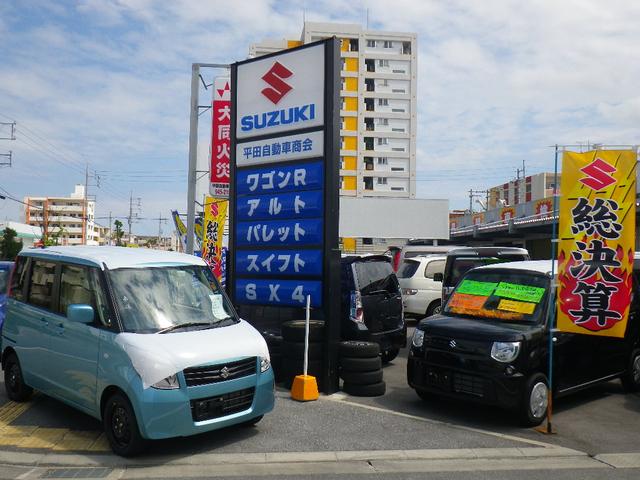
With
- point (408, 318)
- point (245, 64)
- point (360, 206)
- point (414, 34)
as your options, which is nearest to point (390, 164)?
point (414, 34)

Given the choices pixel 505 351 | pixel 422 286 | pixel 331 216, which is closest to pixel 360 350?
pixel 331 216

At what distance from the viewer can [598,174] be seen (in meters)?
6.33

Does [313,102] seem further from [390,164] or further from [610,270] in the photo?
[390,164]

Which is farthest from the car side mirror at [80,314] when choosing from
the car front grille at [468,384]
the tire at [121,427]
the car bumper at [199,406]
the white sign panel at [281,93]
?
the white sign panel at [281,93]

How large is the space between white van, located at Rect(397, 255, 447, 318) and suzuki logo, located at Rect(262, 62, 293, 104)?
7991mm

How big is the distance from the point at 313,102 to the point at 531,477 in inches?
214

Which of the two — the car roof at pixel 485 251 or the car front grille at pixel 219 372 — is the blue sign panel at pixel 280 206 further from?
the car roof at pixel 485 251

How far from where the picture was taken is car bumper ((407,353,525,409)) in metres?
6.29

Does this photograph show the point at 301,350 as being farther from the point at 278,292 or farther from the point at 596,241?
the point at 596,241

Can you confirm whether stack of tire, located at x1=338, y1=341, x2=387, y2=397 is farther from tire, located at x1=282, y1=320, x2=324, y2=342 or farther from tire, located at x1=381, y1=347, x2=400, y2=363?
tire, located at x1=381, y1=347, x2=400, y2=363

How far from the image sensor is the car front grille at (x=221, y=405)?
527 centimetres

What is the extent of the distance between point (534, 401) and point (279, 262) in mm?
3894

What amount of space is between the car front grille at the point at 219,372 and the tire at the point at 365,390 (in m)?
2.38

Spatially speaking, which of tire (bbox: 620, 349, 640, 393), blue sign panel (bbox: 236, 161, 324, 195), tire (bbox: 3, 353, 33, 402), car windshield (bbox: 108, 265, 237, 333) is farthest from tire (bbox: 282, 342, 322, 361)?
tire (bbox: 620, 349, 640, 393)
